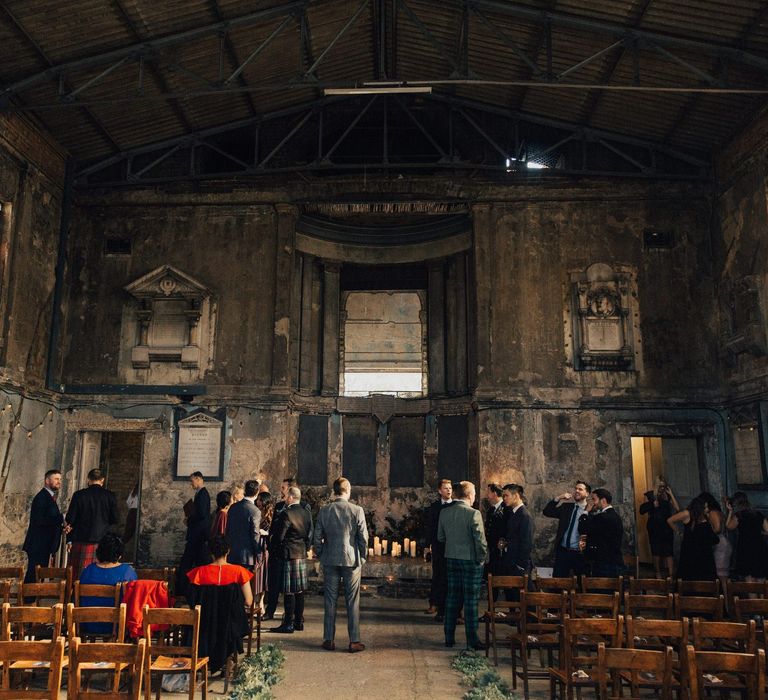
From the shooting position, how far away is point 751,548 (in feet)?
26.6

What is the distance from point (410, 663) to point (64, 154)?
36.5 ft

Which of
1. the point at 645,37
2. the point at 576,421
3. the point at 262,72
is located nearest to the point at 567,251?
the point at 576,421

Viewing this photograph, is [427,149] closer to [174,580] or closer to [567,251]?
[567,251]

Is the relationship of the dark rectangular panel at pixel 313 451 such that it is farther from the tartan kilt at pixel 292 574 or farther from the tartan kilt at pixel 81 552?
the tartan kilt at pixel 292 574

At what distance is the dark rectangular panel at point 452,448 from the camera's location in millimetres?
13820

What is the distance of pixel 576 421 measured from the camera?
12484 mm

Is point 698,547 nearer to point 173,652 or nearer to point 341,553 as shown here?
point 341,553

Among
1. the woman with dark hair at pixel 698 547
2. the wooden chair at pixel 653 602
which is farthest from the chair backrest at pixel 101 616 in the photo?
the woman with dark hair at pixel 698 547

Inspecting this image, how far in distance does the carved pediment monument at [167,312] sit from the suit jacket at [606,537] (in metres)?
8.29

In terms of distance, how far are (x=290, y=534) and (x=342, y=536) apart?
959 mm

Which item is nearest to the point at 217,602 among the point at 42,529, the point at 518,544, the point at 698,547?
the point at 518,544

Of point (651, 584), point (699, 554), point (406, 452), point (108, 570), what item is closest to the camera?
point (108, 570)

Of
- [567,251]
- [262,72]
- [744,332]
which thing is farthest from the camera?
[567,251]

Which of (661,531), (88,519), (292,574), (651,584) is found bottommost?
(292,574)
